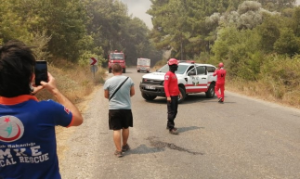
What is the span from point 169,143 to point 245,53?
53.8ft

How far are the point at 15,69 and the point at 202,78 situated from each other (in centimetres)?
→ 1219

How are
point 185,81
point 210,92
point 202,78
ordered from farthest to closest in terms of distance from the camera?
point 210,92
point 202,78
point 185,81

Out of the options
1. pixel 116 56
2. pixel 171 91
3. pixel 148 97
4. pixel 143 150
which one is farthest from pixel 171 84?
pixel 116 56

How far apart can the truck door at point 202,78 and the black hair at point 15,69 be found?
38.6ft

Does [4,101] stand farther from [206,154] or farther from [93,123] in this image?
[93,123]

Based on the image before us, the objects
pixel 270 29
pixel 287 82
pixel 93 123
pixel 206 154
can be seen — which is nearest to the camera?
pixel 206 154

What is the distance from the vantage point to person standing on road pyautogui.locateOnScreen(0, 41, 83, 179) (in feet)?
5.62

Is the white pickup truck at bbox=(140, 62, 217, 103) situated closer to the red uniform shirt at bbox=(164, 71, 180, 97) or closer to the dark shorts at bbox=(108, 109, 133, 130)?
the red uniform shirt at bbox=(164, 71, 180, 97)

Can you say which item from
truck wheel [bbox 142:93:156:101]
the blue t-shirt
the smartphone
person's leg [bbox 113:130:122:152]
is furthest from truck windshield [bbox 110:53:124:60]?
the blue t-shirt

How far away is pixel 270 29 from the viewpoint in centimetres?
1905

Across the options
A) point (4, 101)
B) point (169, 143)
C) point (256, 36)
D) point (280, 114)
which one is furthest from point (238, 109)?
point (256, 36)

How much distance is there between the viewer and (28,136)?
Result: 1.81m

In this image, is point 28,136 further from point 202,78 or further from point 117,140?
point 202,78

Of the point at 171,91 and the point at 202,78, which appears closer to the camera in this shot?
the point at 171,91
